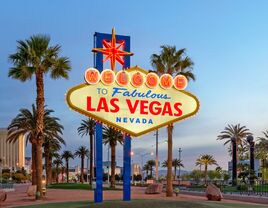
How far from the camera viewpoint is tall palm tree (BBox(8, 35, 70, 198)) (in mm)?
40281

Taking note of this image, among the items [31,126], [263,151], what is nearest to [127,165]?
[31,126]

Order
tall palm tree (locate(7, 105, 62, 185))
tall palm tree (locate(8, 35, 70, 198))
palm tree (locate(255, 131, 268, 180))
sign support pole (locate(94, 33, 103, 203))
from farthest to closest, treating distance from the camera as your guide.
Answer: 1. palm tree (locate(255, 131, 268, 180))
2. tall palm tree (locate(7, 105, 62, 185))
3. tall palm tree (locate(8, 35, 70, 198))
4. sign support pole (locate(94, 33, 103, 203))

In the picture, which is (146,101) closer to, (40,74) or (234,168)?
(40,74)

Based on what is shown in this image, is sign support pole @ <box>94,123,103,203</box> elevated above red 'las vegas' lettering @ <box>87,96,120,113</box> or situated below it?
below

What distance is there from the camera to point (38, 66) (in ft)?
133

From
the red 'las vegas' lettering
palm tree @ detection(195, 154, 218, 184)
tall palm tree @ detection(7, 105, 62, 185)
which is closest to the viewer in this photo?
the red 'las vegas' lettering

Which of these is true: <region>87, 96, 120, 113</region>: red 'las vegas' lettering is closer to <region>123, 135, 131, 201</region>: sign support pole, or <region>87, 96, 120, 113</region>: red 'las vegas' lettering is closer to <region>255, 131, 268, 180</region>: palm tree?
<region>123, 135, 131, 201</region>: sign support pole

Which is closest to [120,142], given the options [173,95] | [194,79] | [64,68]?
[194,79]

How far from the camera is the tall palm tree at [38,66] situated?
40.3 meters

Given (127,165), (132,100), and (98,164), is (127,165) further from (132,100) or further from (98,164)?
(132,100)

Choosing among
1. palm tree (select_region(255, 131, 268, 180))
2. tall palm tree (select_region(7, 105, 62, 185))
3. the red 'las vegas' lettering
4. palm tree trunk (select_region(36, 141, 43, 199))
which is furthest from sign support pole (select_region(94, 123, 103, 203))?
palm tree (select_region(255, 131, 268, 180))

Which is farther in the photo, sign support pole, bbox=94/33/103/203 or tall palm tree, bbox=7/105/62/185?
tall palm tree, bbox=7/105/62/185

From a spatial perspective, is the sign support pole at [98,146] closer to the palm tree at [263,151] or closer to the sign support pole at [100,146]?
the sign support pole at [100,146]

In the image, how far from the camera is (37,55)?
4047cm
